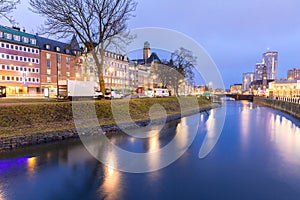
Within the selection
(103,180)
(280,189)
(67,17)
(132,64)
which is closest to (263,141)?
(280,189)

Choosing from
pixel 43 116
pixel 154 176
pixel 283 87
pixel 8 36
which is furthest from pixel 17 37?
pixel 283 87

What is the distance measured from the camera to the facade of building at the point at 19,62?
5678cm

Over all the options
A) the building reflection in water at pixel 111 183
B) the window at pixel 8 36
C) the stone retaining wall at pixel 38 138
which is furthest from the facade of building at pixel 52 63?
the building reflection in water at pixel 111 183

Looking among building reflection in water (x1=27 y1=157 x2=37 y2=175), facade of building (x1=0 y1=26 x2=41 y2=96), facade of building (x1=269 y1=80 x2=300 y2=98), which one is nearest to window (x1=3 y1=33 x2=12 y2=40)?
facade of building (x1=0 y1=26 x2=41 y2=96)

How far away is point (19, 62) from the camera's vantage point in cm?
6059

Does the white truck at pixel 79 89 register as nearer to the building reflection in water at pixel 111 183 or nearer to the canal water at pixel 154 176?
the canal water at pixel 154 176

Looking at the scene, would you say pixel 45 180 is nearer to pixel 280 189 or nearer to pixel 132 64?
pixel 280 189

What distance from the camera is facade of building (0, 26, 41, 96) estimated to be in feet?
186

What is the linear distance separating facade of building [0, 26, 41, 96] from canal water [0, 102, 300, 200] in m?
51.3

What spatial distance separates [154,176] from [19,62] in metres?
64.0

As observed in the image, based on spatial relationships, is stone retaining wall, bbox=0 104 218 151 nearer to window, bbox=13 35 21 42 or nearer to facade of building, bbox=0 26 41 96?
facade of building, bbox=0 26 41 96

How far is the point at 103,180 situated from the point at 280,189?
808 cm

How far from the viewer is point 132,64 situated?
111 m

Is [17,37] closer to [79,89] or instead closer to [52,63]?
[52,63]
